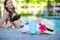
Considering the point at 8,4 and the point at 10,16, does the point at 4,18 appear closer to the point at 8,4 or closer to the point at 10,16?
the point at 10,16

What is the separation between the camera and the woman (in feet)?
17.4

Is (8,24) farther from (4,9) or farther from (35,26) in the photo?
(35,26)

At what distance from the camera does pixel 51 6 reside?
18.2 feet

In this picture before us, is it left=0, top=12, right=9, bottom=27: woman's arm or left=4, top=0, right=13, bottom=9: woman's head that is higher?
left=4, top=0, right=13, bottom=9: woman's head

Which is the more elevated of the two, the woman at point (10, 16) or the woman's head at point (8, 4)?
the woman's head at point (8, 4)

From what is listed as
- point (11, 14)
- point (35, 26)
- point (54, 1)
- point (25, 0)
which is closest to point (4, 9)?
point (11, 14)

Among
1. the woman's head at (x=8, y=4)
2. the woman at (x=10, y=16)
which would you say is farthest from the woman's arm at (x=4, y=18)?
the woman's head at (x=8, y=4)

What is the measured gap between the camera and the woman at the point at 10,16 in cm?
531

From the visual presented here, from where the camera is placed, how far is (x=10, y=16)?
541 cm

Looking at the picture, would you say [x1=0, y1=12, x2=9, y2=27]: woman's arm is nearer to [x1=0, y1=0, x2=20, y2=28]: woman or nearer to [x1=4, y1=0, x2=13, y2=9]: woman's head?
[x1=0, y1=0, x2=20, y2=28]: woman

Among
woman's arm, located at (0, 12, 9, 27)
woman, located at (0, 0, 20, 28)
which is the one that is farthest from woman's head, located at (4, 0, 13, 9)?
woman's arm, located at (0, 12, 9, 27)

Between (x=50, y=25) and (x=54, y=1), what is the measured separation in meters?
0.77

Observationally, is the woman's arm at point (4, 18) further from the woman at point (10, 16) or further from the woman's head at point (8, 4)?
the woman's head at point (8, 4)

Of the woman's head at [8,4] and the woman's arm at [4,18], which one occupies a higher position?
the woman's head at [8,4]
